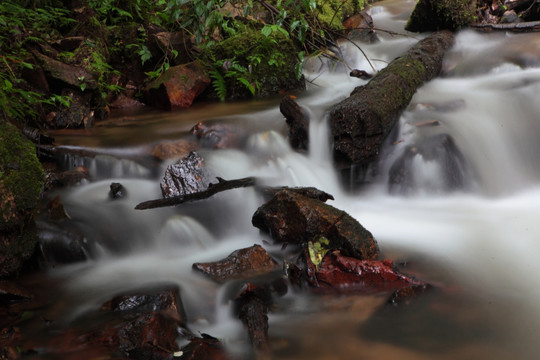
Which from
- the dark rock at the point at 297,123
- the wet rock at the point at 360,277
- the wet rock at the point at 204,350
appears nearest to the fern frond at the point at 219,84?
the dark rock at the point at 297,123

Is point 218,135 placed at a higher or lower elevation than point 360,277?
higher

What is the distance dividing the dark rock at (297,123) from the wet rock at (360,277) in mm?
2383

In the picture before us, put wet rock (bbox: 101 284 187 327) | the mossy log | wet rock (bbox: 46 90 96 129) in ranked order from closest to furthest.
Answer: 1. wet rock (bbox: 101 284 187 327)
2. the mossy log
3. wet rock (bbox: 46 90 96 129)

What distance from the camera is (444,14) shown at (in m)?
9.04

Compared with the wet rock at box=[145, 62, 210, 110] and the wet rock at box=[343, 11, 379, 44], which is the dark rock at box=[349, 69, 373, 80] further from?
the wet rock at box=[145, 62, 210, 110]

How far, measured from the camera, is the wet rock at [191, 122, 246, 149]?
5707 millimetres

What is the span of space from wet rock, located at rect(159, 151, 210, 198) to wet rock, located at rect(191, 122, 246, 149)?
819 mm

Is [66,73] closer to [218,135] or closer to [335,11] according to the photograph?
[218,135]

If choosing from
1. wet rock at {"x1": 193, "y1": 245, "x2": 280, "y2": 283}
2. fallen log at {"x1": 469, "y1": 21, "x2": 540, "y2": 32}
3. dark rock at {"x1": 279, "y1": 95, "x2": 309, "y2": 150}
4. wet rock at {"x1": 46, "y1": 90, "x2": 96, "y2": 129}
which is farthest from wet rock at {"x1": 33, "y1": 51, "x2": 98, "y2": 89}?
fallen log at {"x1": 469, "y1": 21, "x2": 540, "y2": 32}

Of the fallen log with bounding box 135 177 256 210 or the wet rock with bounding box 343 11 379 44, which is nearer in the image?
the fallen log with bounding box 135 177 256 210

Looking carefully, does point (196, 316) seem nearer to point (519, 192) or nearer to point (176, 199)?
point (176, 199)

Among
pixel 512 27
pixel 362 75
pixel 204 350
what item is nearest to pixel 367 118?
pixel 204 350

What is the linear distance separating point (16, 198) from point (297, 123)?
327 cm

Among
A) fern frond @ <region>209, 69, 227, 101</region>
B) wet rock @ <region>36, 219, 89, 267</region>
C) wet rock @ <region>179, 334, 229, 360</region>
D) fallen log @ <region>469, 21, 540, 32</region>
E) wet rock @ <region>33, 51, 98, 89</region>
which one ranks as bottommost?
wet rock @ <region>179, 334, 229, 360</region>
